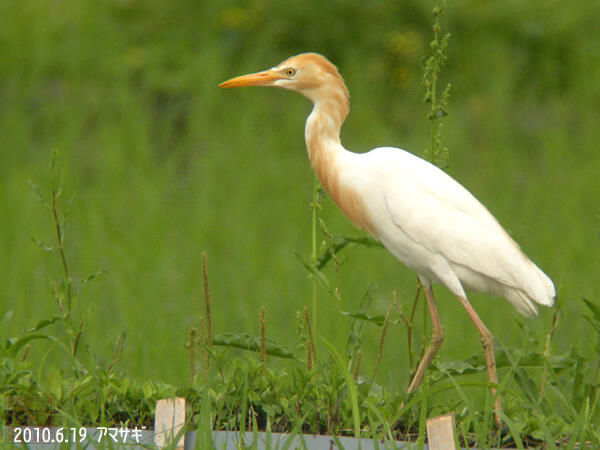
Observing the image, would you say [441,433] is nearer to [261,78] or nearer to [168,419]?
[168,419]

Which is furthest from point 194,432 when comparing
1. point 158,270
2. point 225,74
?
point 225,74

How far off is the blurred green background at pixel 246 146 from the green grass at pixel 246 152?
1 cm

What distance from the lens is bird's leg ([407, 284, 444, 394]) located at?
2725mm

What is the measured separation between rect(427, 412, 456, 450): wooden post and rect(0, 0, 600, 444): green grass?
1476 millimetres

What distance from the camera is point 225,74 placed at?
653cm

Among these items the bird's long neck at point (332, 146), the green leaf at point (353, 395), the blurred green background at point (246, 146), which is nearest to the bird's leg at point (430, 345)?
the bird's long neck at point (332, 146)

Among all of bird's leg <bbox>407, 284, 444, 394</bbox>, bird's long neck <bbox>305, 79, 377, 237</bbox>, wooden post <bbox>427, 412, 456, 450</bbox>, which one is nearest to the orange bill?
bird's long neck <bbox>305, 79, 377, 237</bbox>

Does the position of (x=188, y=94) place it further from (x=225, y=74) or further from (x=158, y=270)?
(x=158, y=270)

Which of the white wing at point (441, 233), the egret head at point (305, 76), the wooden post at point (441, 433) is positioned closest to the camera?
the wooden post at point (441, 433)

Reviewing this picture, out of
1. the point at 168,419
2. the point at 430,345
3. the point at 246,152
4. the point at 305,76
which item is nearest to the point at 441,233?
the point at 430,345

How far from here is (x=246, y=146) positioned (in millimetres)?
5812

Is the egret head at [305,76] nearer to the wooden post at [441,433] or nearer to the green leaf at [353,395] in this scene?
the green leaf at [353,395]

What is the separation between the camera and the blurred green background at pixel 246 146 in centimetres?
432

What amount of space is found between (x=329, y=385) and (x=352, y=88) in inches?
168
